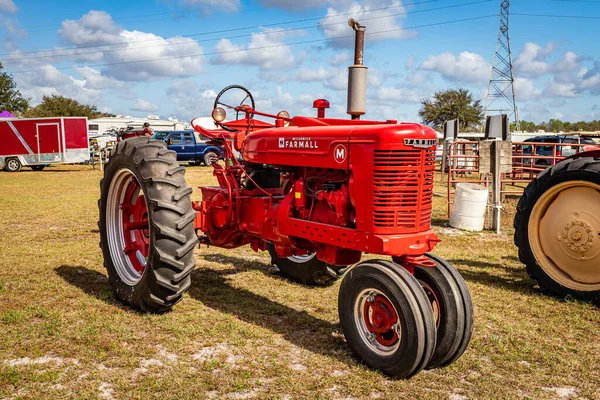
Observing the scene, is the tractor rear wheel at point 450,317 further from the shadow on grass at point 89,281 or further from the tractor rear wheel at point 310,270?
the shadow on grass at point 89,281

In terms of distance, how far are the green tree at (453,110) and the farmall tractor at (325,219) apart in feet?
152

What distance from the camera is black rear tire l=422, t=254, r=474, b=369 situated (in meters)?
3.60

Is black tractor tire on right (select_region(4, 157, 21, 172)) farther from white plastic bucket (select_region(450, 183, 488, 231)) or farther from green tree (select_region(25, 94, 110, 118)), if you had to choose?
green tree (select_region(25, 94, 110, 118))

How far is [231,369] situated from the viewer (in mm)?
3627

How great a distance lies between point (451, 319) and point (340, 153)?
53.4 inches

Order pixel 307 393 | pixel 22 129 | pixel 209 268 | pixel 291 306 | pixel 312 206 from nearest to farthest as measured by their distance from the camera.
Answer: pixel 307 393, pixel 312 206, pixel 291 306, pixel 209 268, pixel 22 129

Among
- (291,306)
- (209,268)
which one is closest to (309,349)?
(291,306)

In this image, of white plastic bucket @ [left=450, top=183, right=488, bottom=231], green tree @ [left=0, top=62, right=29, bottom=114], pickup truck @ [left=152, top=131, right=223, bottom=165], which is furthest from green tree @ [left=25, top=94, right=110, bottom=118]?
white plastic bucket @ [left=450, top=183, right=488, bottom=231]

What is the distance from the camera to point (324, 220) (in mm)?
4227

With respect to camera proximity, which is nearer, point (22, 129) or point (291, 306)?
point (291, 306)

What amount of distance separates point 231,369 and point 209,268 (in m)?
2.97

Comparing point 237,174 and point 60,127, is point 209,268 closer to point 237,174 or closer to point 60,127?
point 237,174

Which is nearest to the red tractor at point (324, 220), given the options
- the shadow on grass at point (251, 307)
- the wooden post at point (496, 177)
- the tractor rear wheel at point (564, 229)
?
the shadow on grass at point (251, 307)

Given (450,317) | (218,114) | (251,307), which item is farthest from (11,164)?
(450,317)
